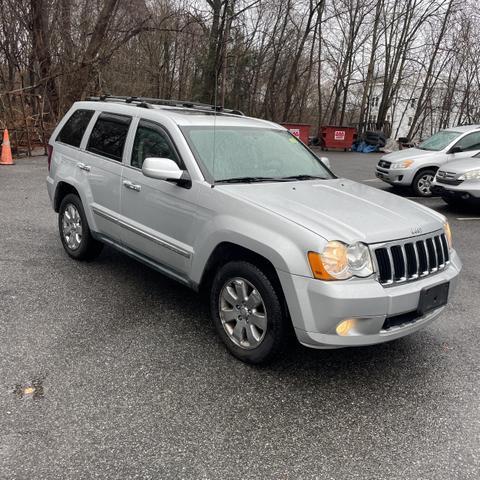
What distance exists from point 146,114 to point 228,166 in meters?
1.01

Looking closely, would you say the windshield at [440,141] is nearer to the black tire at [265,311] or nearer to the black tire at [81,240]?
the black tire at [81,240]

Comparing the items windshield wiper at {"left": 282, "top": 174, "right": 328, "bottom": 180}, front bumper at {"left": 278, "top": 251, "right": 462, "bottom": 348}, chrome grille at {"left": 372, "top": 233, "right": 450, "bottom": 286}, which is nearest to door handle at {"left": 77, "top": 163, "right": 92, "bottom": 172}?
windshield wiper at {"left": 282, "top": 174, "right": 328, "bottom": 180}

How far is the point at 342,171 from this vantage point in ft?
51.6

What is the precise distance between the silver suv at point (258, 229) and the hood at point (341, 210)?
13 mm

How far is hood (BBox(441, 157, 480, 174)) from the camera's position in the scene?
904 cm

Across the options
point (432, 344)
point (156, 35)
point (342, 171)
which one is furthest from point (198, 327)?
point (156, 35)

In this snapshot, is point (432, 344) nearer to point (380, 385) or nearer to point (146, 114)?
point (380, 385)

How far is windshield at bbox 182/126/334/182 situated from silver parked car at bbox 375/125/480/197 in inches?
276

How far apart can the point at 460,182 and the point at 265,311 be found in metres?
7.14

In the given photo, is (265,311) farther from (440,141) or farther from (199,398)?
(440,141)

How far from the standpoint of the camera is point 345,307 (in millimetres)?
2891

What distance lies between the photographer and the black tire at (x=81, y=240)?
509 centimetres

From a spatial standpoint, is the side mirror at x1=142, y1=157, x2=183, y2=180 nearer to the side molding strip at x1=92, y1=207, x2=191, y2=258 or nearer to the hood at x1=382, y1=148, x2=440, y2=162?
the side molding strip at x1=92, y1=207, x2=191, y2=258

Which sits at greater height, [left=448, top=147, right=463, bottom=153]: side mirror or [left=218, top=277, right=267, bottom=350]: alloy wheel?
[left=448, top=147, right=463, bottom=153]: side mirror
